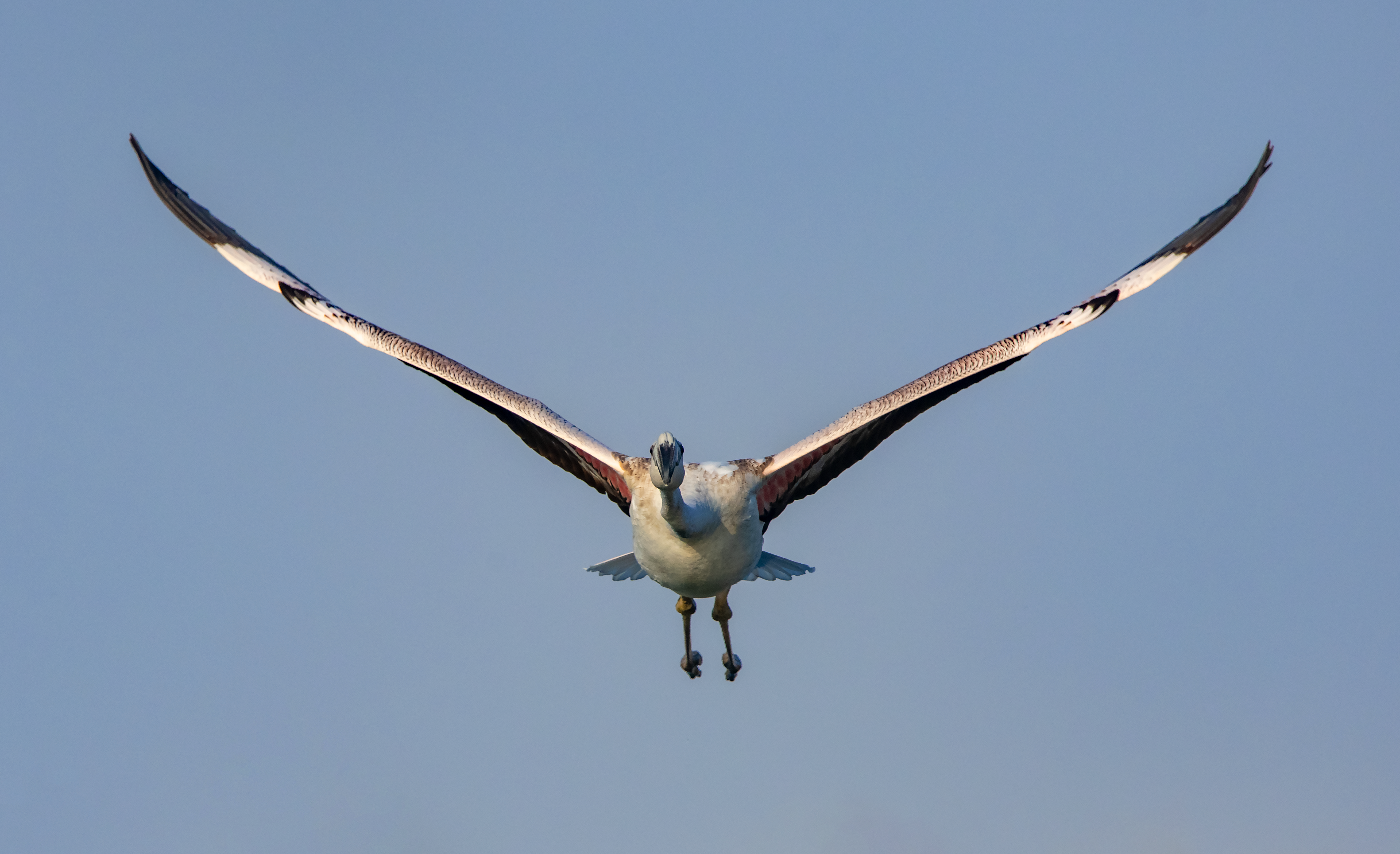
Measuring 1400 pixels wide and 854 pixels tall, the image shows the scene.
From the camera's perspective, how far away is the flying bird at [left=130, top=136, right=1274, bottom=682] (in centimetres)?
1923

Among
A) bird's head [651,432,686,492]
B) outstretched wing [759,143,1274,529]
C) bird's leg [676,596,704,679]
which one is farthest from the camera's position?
bird's leg [676,596,704,679]

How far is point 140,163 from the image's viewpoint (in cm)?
2234

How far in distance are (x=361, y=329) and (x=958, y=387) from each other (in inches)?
304

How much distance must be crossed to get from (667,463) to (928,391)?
143 inches

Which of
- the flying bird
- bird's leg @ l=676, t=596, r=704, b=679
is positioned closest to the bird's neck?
the flying bird

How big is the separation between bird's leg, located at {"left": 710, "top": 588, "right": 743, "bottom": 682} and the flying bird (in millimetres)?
149

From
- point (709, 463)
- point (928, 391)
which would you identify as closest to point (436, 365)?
point (709, 463)

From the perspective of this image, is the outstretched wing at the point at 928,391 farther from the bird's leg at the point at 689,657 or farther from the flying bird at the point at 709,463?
the bird's leg at the point at 689,657

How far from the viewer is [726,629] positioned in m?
23.4

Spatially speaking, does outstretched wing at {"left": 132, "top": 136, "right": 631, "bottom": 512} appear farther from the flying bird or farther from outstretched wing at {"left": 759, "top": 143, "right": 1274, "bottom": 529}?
outstretched wing at {"left": 759, "top": 143, "right": 1274, "bottom": 529}

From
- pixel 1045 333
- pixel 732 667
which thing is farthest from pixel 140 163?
pixel 1045 333

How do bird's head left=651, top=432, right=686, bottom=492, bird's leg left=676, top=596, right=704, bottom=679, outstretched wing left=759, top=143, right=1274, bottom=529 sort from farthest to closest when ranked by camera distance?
bird's leg left=676, top=596, right=704, bottom=679 → outstretched wing left=759, top=143, right=1274, bottom=529 → bird's head left=651, top=432, right=686, bottom=492

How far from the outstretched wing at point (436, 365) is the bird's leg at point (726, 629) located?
204 centimetres

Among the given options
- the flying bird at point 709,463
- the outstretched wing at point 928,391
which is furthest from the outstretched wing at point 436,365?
the outstretched wing at point 928,391
